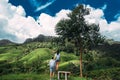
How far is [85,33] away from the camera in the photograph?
85.1 meters

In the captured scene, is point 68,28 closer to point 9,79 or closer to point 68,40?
point 68,40

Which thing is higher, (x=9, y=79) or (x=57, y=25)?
(x=57, y=25)

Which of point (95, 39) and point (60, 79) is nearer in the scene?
point (60, 79)

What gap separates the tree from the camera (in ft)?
275

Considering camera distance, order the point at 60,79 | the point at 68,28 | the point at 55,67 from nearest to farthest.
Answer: the point at 55,67 < the point at 60,79 < the point at 68,28

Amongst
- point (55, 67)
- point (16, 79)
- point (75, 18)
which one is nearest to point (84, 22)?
point (75, 18)

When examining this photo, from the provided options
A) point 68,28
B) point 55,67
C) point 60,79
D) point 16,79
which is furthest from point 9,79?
point 68,28

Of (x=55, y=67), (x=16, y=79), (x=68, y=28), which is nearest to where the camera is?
(x=55, y=67)

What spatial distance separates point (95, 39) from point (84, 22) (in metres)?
5.66

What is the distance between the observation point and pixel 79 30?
278 feet

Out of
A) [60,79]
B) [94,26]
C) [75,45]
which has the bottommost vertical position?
[60,79]

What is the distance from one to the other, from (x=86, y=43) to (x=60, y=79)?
152ft

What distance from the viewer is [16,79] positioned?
45031 mm

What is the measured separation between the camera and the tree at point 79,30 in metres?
83.9
